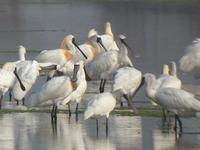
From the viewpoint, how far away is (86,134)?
16.5 metres

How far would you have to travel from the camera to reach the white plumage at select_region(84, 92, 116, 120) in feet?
54.5

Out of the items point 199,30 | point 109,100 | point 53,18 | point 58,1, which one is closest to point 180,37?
point 199,30

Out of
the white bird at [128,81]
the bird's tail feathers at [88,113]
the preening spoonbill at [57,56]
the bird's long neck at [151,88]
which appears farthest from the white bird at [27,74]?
the bird's tail feathers at [88,113]

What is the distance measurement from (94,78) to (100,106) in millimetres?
6905

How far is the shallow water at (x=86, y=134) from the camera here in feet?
50.6

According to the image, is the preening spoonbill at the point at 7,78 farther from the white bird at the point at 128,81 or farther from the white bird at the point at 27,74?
the white bird at the point at 128,81

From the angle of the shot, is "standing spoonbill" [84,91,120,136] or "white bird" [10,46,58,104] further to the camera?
"white bird" [10,46,58,104]

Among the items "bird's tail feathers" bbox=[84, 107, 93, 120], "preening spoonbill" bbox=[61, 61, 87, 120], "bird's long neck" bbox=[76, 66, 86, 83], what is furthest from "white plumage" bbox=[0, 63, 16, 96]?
"bird's tail feathers" bbox=[84, 107, 93, 120]

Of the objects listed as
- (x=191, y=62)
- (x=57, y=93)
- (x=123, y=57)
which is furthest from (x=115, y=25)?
(x=57, y=93)

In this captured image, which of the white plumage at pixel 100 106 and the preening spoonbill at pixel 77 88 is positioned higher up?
the preening spoonbill at pixel 77 88

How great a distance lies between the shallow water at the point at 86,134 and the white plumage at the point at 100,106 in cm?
30

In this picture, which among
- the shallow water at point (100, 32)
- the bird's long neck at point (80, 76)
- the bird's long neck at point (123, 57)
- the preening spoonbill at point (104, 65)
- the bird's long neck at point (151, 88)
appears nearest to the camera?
the shallow water at point (100, 32)

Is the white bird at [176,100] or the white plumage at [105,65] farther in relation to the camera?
the white plumage at [105,65]

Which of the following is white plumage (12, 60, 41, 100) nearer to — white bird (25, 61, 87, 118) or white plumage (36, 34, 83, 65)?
white bird (25, 61, 87, 118)
